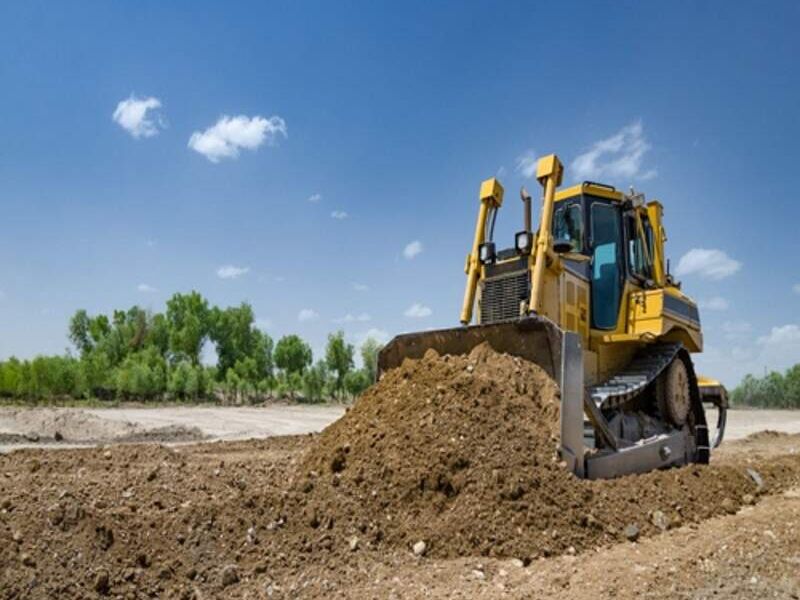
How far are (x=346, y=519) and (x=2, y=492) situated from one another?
248 centimetres

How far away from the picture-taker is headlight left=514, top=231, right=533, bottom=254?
6520mm

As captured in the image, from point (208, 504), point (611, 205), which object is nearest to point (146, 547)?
point (208, 504)

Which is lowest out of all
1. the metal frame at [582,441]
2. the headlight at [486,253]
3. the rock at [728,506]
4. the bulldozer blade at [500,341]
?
the rock at [728,506]

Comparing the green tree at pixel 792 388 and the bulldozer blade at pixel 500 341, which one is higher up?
the bulldozer blade at pixel 500 341

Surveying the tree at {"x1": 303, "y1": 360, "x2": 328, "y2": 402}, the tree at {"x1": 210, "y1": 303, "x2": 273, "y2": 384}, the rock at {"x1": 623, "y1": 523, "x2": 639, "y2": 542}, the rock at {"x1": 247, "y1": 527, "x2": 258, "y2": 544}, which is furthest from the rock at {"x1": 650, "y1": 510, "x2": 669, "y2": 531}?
the tree at {"x1": 210, "y1": 303, "x2": 273, "y2": 384}

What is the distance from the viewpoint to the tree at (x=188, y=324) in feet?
146

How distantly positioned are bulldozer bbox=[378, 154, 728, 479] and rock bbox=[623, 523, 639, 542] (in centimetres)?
98

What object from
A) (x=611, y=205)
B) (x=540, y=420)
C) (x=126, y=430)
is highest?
(x=611, y=205)

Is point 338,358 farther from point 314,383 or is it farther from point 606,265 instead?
point 606,265

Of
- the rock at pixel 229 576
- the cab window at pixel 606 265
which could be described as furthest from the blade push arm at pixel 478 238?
the rock at pixel 229 576

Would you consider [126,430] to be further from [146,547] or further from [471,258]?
[146,547]

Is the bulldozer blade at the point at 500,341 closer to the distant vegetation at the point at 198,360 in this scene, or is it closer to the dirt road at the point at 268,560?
the dirt road at the point at 268,560

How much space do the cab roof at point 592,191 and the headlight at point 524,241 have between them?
4.33 feet

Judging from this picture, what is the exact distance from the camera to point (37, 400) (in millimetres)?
30641
